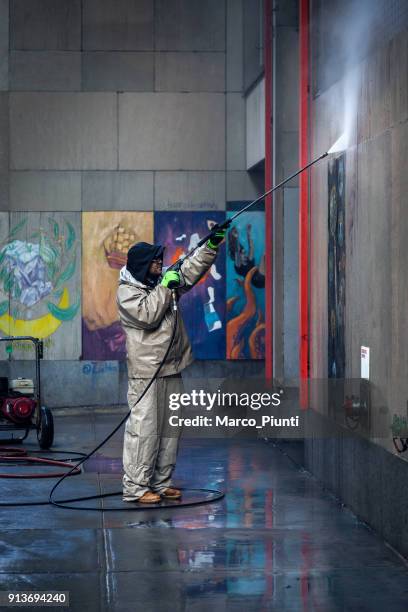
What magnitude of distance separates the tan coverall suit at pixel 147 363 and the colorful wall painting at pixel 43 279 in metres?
7.13

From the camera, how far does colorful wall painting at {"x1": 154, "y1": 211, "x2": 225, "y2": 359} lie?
1698 centimetres

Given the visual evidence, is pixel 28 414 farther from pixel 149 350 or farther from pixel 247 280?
pixel 247 280

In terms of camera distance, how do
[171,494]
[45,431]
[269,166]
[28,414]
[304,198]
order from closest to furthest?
[171,494] → [304,198] → [45,431] → [28,414] → [269,166]

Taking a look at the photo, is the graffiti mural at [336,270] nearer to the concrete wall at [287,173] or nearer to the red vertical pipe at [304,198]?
the red vertical pipe at [304,198]

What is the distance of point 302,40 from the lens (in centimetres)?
1141

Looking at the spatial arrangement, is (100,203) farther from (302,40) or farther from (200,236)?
(302,40)

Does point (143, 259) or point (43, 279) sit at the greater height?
point (43, 279)

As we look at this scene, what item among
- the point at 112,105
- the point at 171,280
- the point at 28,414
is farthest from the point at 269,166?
the point at 112,105

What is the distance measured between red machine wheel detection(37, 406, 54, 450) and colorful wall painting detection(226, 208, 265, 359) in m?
4.49

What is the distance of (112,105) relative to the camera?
1694 cm

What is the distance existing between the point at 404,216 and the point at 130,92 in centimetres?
962

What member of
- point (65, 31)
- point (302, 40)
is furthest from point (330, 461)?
point (65, 31)

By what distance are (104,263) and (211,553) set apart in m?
9.32

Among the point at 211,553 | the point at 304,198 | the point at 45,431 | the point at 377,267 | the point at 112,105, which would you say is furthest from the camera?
the point at 112,105
